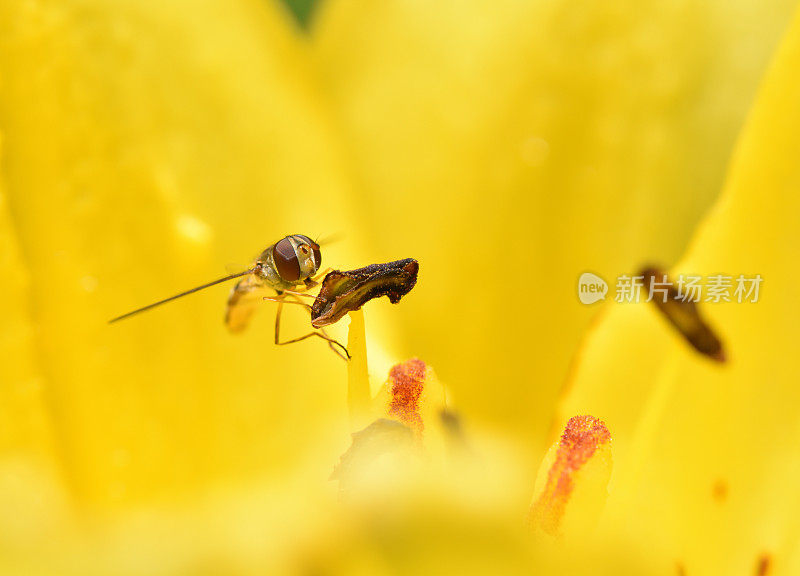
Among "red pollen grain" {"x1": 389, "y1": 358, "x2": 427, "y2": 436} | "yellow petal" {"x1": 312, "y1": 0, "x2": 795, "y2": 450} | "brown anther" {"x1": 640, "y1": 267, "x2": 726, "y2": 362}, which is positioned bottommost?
"red pollen grain" {"x1": 389, "y1": 358, "x2": 427, "y2": 436}

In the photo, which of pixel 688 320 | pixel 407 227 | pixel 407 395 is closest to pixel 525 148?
pixel 407 227

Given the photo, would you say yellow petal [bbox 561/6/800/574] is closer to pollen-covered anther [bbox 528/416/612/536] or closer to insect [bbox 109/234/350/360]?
pollen-covered anther [bbox 528/416/612/536]

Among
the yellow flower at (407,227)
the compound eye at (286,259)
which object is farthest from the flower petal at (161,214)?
the compound eye at (286,259)

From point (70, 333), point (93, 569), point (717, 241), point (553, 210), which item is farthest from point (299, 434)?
point (93, 569)

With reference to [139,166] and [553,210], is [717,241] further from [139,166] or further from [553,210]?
[139,166]

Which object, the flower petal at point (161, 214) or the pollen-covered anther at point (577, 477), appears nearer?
the pollen-covered anther at point (577, 477)

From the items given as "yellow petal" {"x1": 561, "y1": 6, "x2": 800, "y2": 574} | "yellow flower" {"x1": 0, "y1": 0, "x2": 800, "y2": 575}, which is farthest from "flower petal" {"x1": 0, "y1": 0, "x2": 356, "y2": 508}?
"yellow petal" {"x1": 561, "y1": 6, "x2": 800, "y2": 574}

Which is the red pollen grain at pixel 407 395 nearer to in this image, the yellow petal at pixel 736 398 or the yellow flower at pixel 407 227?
the yellow flower at pixel 407 227
